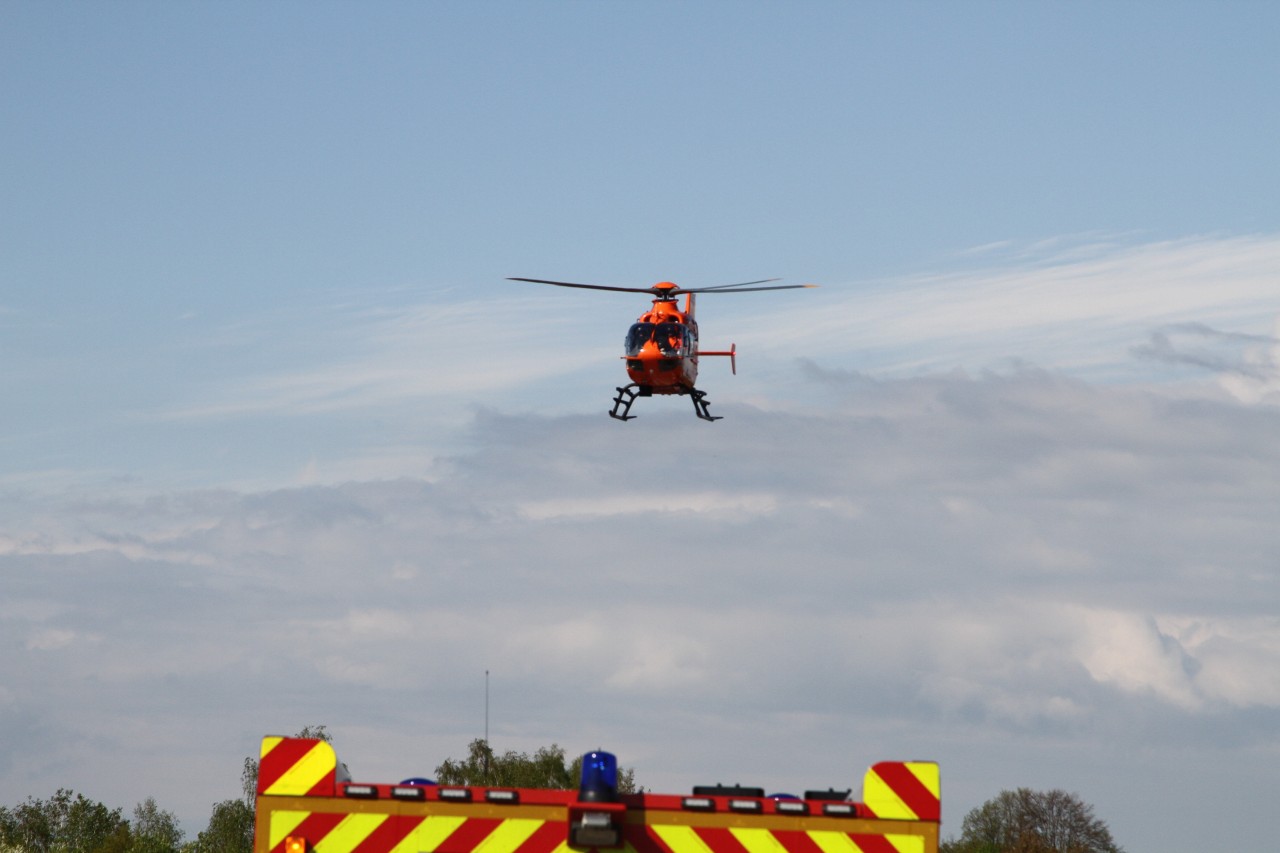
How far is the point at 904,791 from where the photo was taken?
11.4 metres

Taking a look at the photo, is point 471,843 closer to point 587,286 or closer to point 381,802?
point 381,802

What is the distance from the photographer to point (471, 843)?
11469 millimetres

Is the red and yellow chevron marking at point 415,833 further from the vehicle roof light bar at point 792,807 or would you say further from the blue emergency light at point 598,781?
the vehicle roof light bar at point 792,807

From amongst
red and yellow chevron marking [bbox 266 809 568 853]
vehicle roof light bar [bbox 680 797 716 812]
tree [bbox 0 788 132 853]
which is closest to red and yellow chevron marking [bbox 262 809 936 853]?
red and yellow chevron marking [bbox 266 809 568 853]

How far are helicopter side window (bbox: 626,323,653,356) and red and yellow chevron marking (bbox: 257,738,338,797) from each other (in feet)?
148

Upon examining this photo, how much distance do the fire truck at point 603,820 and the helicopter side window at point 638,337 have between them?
45238 millimetres

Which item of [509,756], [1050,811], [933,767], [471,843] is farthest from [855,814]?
[1050,811]

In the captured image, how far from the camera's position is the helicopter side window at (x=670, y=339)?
185ft

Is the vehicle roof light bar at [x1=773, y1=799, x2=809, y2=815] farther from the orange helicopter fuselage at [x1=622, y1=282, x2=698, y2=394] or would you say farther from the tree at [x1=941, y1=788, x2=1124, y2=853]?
the tree at [x1=941, y1=788, x2=1124, y2=853]

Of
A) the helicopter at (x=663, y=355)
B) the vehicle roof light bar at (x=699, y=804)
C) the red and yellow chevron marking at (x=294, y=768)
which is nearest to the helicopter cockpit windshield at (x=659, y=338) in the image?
the helicopter at (x=663, y=355)

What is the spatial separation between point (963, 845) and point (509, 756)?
4940 cm

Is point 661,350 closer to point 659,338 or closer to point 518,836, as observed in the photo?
point 659,338

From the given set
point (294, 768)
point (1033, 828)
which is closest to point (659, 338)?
point (294, 768)

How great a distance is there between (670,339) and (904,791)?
45437 millimetres
